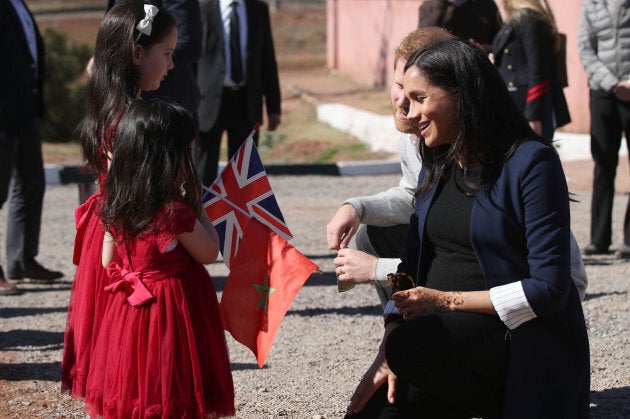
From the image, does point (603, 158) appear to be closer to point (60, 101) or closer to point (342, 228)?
point (342, 228)

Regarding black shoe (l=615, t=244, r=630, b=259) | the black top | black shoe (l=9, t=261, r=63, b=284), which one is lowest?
black shoe (l=615, t=244, r=630, b=259)

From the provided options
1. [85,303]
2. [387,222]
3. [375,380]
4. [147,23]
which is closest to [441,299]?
[375,380]

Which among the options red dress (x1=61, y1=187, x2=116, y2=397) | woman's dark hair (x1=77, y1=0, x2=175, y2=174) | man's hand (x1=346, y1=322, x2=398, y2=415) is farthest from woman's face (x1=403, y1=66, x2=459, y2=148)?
woman's dark hair (x1=77, y1=0, x2=175, y2=174)

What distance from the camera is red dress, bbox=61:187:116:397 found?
3764 mm

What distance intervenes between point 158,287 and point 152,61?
113 centimetres

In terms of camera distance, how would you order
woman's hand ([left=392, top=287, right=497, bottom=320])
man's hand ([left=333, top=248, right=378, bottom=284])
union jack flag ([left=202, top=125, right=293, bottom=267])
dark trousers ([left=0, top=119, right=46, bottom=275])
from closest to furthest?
1. woman's hand ([left=392, top=287, right=497, bottom=320])
2. man's hand ([left=333, top=248, right=378, bottom=284])
3. union jack flag ([left=202, top=125, right=293, bottom=267])
4. dark trousers ([left=0, top=119, right=46, bottom=275])

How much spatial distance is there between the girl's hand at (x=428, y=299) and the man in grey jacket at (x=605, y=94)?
163 inches

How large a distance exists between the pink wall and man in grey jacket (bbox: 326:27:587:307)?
8.91 metres

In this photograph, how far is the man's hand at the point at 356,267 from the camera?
3.49m

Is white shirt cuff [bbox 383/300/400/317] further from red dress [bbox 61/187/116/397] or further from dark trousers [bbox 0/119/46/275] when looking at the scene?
dark trousers [bbox 0/119/46/275]

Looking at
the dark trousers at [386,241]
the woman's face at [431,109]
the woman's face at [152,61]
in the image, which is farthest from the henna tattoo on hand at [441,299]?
the woman's face at [152,61]

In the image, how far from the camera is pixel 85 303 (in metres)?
3.84

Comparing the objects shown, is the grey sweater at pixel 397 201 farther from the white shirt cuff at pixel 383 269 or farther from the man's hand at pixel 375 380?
the man's hand at pixel 375 380

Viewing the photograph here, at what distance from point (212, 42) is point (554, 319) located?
15.4ft
